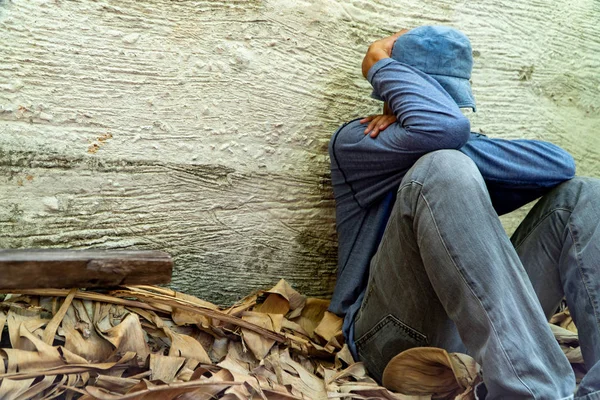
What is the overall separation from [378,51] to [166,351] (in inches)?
35.5

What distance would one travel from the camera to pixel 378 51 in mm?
1658

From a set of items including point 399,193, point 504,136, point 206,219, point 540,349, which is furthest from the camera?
point 504,136

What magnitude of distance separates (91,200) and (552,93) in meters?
1.43

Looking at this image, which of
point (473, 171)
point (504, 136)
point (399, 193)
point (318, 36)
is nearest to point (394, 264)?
point (399, 193)

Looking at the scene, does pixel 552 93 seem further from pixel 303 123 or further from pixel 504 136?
pixel 303 123

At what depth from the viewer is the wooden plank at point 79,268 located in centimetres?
128

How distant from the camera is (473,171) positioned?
4.27ft

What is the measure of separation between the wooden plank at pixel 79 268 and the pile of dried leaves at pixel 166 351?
0.07 meters

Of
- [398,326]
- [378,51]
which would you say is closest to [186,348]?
[398,326]

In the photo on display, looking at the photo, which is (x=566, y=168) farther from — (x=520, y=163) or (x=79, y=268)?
(x=79, y=268)

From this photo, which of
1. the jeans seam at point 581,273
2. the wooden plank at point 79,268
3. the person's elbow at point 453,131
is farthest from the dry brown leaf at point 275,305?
the jeans seam at point 581,273

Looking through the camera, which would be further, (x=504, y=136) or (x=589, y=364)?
(x=504, y=136)

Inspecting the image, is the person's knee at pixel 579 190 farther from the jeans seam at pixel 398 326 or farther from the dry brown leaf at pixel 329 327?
the dry brown leaf at pixel 329 327

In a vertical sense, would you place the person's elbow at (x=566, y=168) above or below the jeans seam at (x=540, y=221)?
above
